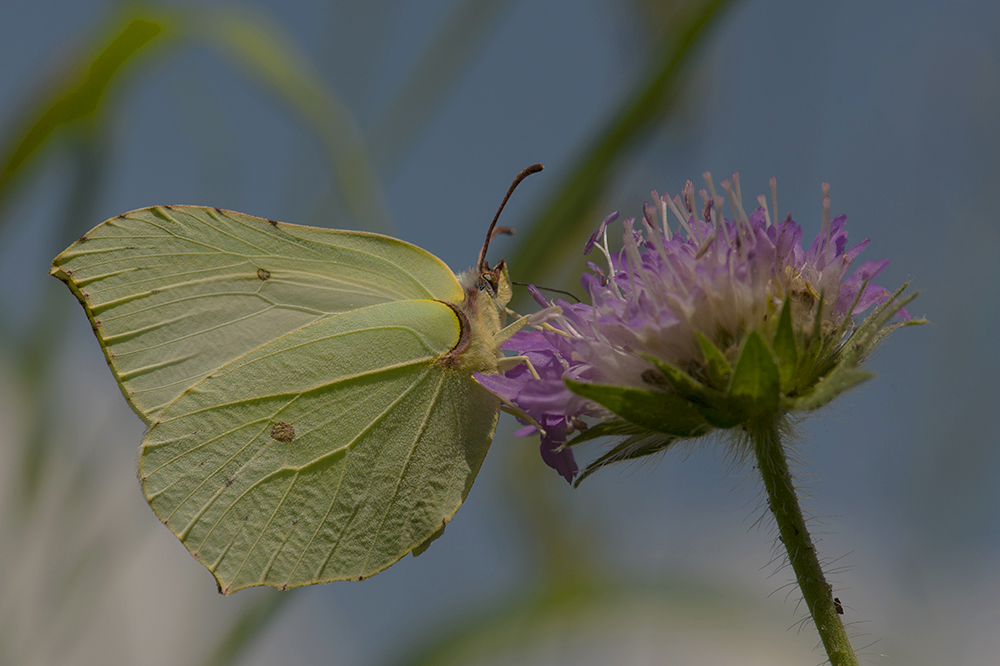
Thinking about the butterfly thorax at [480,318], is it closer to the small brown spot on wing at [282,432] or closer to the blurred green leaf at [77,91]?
the small brown spot on wing at [282,432]

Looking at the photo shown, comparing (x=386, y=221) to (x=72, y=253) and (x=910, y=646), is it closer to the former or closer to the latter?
(x=72, y=253)

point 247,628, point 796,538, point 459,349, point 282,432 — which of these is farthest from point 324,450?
point 247,628

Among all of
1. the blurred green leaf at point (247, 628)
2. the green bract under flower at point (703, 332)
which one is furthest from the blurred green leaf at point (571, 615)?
the green bract under flower at point (703, 332)

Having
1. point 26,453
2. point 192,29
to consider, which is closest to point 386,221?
point 192,29

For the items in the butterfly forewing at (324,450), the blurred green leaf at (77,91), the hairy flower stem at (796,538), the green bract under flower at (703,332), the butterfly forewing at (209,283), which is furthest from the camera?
the blurred green leaf at (77,91)

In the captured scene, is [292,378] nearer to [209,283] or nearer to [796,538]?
[209,283]

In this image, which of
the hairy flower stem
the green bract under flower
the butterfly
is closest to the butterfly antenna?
the butterfly
